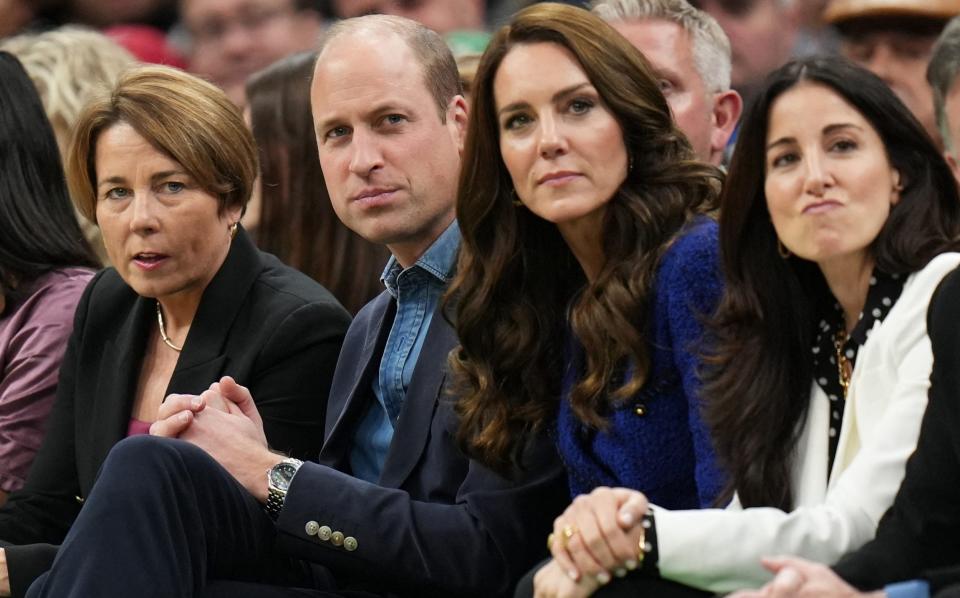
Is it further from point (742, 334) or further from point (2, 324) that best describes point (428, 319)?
point (2, 324)

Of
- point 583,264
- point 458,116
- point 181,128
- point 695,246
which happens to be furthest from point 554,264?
point 181,128

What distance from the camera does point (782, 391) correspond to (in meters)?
3.21

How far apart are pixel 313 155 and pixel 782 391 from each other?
2286mm

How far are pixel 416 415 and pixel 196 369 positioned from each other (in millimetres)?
665

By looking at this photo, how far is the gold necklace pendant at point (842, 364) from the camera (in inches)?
126

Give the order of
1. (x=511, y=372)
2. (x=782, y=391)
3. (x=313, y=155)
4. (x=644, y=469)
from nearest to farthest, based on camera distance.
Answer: (x=782, y=391) → (x=644, y=469) → (x=511, y=372) → (x=313, y=155)

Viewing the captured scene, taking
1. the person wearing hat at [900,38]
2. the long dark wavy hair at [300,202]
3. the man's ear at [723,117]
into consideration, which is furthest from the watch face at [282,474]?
the person wearing hat at [900,38]

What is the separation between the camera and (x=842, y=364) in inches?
126

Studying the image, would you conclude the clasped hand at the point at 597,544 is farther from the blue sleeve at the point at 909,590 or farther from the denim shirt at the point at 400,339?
the denim shirt at the point at 400,339

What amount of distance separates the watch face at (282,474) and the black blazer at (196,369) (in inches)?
15.4

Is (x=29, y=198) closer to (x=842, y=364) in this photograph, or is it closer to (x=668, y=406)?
(x=668, y=406)

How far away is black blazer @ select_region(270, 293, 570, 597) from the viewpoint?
11.7 feet

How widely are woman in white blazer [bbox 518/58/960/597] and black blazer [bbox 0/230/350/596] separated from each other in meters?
1.12

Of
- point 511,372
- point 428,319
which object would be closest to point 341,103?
point 428,319
